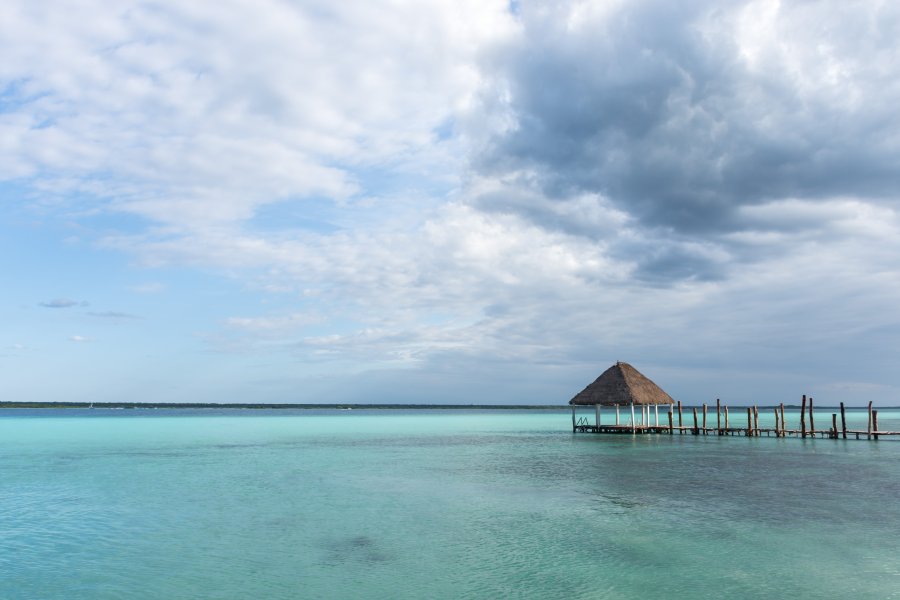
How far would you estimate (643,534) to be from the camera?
49.1 feet

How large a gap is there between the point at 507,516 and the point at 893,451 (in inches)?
1130

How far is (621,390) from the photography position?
43.8 m

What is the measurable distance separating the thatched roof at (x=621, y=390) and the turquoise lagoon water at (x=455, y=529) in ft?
42.6

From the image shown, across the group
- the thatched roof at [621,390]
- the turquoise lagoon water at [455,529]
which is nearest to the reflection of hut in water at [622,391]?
the thatched roof at [621,390]

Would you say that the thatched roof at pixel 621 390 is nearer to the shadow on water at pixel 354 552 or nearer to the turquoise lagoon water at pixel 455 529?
the turquoise lagoon water at pixel 455 529

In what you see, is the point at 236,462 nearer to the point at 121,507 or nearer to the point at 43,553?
the point at 121,507

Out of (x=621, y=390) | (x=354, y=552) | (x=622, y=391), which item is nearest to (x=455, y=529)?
(x=354, y=552)

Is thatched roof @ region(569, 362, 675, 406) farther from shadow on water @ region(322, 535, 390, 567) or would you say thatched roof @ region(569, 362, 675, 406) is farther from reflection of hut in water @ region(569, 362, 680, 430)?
shadow on water @ region(322, 535, 390, 567)

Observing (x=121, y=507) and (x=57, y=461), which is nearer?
(x=121, y=507)

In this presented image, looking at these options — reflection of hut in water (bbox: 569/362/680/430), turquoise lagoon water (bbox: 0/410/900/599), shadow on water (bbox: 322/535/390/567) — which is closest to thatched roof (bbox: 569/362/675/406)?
reflection of hut in water (bbox: 569/362/680/430)

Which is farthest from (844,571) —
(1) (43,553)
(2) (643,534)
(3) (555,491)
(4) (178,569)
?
(1) (43,553)

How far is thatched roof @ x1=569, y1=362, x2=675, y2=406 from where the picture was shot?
143 feet

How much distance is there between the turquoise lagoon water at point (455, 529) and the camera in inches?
458

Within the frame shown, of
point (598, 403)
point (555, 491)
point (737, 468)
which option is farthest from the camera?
point (598, 403)
